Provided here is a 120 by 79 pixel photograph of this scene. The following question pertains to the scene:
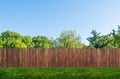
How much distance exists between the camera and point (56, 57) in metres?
21.7

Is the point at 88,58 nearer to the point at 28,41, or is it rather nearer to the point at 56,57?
the point at 56,57

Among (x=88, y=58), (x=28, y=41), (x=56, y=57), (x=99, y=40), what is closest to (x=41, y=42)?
(x=28, y=41)

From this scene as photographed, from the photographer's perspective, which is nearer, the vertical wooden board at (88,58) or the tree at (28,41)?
the vertical wooden board at (88,58)

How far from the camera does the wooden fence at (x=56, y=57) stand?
2162 centimetres

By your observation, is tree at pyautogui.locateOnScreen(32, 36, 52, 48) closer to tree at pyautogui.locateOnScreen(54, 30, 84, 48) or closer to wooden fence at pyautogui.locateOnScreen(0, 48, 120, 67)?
tree at pyautogui.locateOnScreen(54, 30, 84, 48)

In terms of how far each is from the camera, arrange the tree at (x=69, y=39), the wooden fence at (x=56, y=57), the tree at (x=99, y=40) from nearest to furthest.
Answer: the wooden fence at (x=56, y=57), the tree at (x=99, y=40), the tree at (x=69, y=39)

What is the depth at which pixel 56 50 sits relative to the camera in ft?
71.1

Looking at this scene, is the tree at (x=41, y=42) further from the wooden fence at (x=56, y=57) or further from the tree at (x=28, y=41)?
the wooden fence at (x=56, y=57)

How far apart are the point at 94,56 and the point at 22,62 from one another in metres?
4.91

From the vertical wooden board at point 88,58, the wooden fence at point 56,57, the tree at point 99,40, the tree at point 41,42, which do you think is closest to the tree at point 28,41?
the tree at point 41,42

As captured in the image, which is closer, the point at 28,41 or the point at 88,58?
the point at 88,58

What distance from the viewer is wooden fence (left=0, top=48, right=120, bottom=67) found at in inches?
851

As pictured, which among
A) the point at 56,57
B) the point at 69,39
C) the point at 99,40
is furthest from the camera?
the point at 69,39

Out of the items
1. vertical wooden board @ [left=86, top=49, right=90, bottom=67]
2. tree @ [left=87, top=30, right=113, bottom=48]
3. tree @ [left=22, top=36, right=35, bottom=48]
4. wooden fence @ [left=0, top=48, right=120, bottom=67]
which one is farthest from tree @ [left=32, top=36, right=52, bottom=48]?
vertical wooden board @ [left=86, top=49, right=90, bottom=67]
